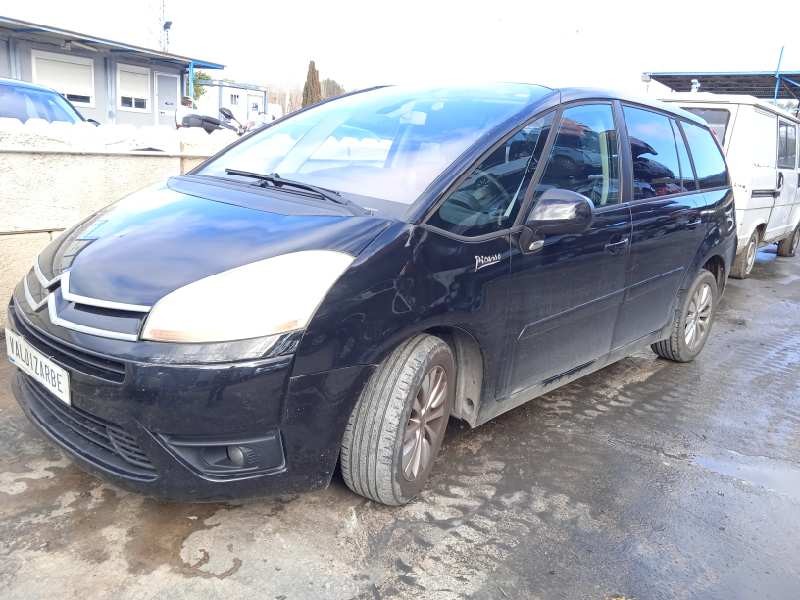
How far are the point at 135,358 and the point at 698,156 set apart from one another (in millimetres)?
3924

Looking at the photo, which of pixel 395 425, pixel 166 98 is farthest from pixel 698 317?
pixel 166 98

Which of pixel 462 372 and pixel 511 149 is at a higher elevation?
pixel 511 149

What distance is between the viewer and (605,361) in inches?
148

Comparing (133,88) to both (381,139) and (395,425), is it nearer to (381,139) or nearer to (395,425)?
(381,139)

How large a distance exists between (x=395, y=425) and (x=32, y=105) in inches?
260

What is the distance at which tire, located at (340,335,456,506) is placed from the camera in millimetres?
2367

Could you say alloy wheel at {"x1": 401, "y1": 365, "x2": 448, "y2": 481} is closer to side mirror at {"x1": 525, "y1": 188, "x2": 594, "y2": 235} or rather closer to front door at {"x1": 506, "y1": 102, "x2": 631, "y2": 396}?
front door at {"x1": 506, "y1": 102, "x2": 631, "y2": 396}

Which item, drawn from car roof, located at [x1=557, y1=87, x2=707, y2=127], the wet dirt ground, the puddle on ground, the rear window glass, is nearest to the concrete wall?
the wet dirt ground

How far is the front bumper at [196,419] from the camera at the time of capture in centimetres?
202

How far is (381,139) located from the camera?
3068 mm

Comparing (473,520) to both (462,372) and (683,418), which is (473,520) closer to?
(462,372)

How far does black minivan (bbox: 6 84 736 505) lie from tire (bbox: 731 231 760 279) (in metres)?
5.06

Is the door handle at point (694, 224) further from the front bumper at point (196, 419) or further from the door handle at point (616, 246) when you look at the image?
the front bumper at point (196, 419)

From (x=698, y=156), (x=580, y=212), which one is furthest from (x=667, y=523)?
(x=698, y=156)
